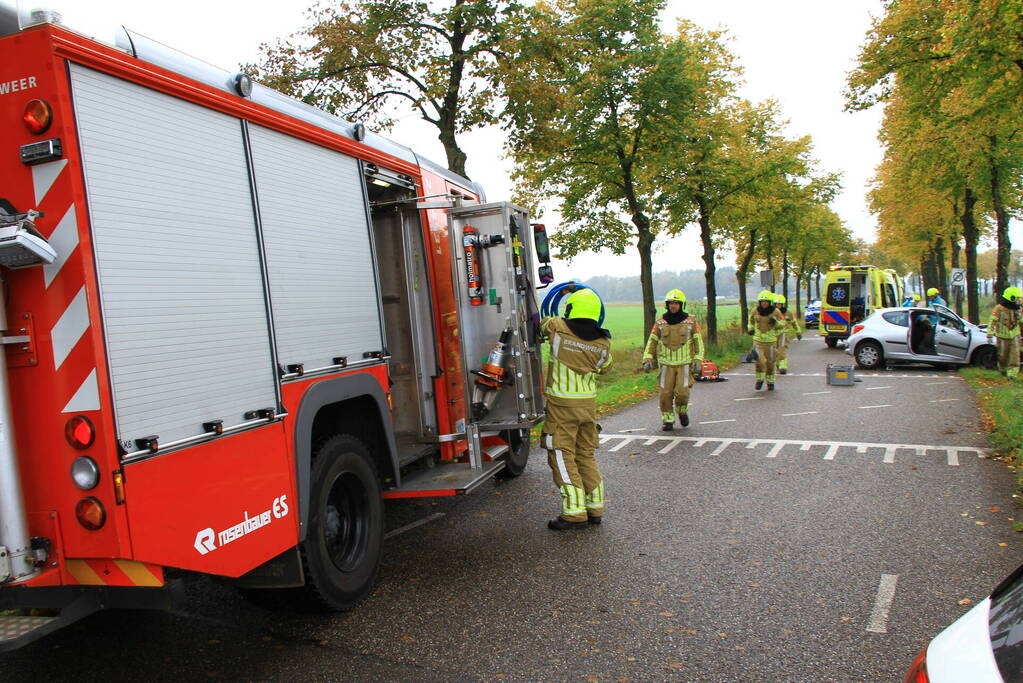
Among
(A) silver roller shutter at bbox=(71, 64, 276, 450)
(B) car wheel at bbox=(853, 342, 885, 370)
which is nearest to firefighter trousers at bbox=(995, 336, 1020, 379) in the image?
(B) car wheel at bbox=(853, 342, 885, 370)

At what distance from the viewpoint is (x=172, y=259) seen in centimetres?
329

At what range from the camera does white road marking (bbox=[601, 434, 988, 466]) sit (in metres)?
8.29

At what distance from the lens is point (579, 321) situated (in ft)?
20.2

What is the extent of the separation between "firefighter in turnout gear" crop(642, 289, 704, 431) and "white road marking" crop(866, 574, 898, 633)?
5.50 meters

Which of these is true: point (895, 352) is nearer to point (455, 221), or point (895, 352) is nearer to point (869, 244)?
point (455, 221)

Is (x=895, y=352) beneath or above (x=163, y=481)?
beneath

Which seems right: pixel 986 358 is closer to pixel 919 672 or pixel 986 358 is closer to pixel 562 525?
pixel 562 525

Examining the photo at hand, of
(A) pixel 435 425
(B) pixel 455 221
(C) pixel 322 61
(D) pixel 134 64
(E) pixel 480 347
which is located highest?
(C) pixel 322 61

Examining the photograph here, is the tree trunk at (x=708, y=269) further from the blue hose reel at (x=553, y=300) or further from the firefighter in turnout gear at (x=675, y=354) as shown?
the blue hose reel at (x=553, y=300)

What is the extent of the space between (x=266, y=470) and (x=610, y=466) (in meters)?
5.06

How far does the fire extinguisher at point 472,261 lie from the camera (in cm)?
593

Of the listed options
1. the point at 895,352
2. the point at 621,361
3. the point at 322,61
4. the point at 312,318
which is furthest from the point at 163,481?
the point at 621,361

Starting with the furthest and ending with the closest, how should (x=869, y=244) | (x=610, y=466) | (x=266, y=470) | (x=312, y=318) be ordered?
1. (x=869, y=244)
2. (x=610, y=466)
3. (x=312, y=318)
4. (x=266, y=470)

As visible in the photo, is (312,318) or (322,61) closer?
(312,318)
